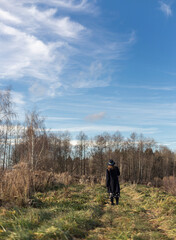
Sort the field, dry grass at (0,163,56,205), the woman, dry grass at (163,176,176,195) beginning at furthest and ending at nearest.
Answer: dry grass at (163,176,176,195) < the woman < dry grass at (0,163,56,205) < the field

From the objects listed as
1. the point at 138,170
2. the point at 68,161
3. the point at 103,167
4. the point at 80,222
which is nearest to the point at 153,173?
the point at 138,170

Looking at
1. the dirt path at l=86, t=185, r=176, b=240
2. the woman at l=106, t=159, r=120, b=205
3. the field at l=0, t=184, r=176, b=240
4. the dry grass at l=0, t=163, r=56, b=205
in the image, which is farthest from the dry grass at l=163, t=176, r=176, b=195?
the dry grass at l=0, t=163, r=56, b=205

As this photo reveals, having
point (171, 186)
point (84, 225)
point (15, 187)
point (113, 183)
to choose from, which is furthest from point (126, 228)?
point (171, 186)

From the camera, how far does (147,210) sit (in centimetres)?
824

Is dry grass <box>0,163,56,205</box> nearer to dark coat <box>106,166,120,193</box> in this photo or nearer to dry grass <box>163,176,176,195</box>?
dark coat <box>106,166,120,193</box>

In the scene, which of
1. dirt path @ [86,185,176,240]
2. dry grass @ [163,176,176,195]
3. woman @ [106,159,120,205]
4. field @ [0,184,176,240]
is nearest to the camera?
field @ [0,184,176,240]

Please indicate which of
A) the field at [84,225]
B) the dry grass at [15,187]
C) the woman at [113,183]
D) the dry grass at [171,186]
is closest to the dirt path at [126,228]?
the field at [84,225]

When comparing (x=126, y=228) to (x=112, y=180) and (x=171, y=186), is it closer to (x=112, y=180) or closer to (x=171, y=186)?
(x=112, y=180)

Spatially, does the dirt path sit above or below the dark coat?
below

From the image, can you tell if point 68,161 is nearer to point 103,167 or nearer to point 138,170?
point 103,167

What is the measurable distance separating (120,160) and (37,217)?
135 ft

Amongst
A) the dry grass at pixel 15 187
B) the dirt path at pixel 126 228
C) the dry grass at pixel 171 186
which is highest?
the dry grass at pixel 15 187

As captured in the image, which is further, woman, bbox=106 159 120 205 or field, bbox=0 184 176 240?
woman, bbox=106 159 120 205

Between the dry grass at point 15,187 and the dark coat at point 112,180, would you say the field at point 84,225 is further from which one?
the dark coat at point 112,180
